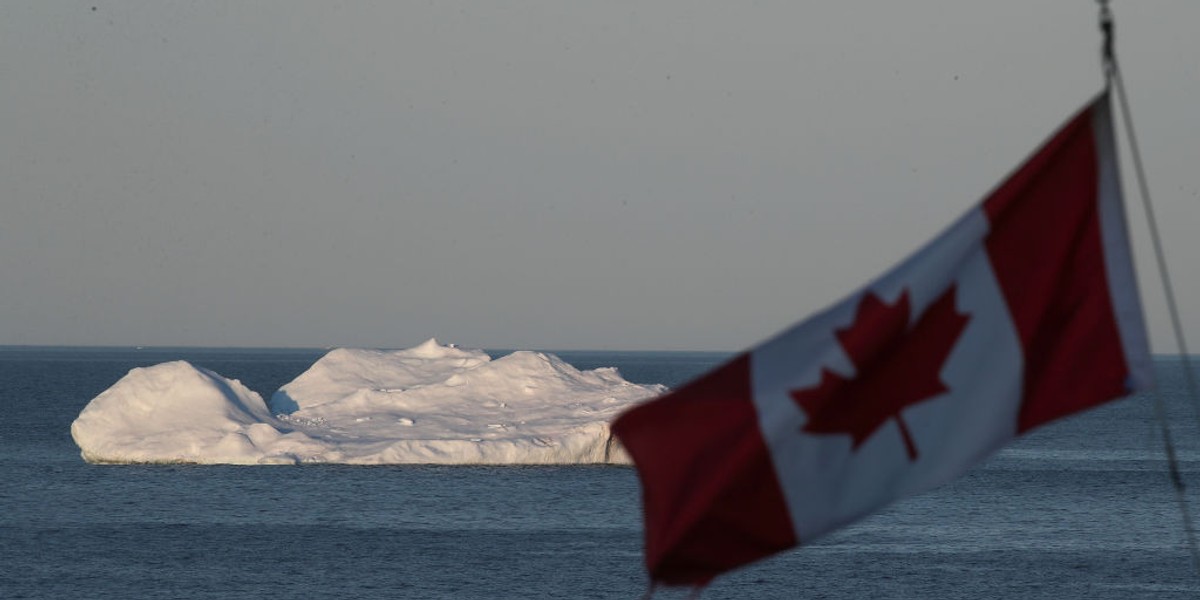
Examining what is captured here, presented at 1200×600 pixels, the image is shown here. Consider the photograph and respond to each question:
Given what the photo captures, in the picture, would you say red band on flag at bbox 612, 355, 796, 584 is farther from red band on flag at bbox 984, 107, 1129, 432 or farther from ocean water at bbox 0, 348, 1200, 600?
ocean water at bbox 0, 348, 1200, 600

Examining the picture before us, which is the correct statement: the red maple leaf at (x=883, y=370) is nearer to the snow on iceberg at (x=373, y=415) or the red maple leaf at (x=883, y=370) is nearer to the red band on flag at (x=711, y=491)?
the red band on flag at (x=711, y=491)

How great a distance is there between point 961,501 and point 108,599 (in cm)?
3588

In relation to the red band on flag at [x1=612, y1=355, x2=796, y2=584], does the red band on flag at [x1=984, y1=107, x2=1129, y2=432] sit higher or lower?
higher

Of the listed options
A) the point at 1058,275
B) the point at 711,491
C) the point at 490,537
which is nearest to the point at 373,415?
the point at 490,537

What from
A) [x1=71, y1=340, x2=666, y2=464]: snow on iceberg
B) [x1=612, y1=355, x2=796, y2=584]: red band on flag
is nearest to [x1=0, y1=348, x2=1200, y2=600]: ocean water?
[x1=71, y1=340, x2=666, y2=464]: snow on iceberg

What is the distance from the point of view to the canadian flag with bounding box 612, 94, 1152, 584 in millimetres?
7336

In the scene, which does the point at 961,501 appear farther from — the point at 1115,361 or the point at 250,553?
the point at 1115,361

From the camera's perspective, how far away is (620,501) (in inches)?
2424

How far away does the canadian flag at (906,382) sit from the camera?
734 centimetres

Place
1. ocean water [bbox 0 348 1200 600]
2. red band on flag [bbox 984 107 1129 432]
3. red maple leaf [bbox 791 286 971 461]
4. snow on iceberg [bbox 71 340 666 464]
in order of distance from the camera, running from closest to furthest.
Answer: red band on flag [bbox 984 107 1129 432]
red maple leaf [bbox 791 286 971 461]
ocean water [bbox 0 348 1200 600]
snow on iceberg [bbox 71 340 666 464]

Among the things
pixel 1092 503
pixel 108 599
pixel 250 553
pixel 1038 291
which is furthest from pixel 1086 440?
pixel 1038 291

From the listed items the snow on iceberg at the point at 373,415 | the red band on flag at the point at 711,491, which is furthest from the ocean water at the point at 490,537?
the red band on flag at the point at 711,491

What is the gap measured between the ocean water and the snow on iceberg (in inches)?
76.4

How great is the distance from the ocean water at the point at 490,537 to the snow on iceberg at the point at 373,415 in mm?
1940
